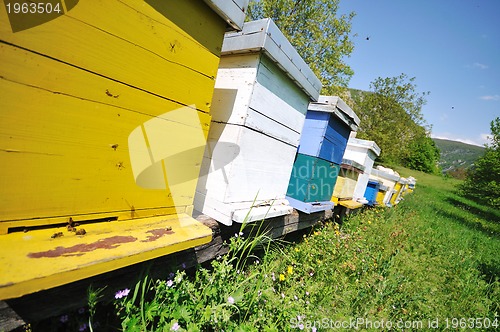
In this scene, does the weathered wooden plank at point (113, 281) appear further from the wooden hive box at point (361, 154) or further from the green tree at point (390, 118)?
the green tree at point (390, 118)

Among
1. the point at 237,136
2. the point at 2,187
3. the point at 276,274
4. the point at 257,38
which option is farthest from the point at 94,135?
the point at 276,274

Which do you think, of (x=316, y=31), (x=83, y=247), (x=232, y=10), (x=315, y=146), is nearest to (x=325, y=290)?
(x=315, y=146)

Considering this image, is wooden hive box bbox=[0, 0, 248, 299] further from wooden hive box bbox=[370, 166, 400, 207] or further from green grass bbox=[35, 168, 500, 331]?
wooden hive box bbox=[370, 166, 400, 207]

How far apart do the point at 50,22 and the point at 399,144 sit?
24.3 meters

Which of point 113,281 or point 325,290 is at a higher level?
point 113,281

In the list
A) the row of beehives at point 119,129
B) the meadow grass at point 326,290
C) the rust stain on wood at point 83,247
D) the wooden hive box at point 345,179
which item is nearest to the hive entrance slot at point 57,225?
the row of beehives at point 119,129

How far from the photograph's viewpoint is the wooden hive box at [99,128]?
0.79 metres

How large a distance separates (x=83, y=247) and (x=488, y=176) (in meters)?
21.6

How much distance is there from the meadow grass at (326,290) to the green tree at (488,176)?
489 inches

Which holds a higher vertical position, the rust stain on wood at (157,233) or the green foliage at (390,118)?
the green foliage at (390,118)

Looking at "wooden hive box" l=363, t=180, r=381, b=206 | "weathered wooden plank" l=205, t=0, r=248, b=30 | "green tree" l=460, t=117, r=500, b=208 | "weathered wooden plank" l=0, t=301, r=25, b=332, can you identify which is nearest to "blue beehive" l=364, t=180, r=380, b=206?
"wooden hive box" l=363, t=180, r=381, b=206

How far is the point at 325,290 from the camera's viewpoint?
2.55 m

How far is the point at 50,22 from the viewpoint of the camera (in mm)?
815

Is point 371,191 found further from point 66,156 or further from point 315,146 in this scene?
point 66,156
